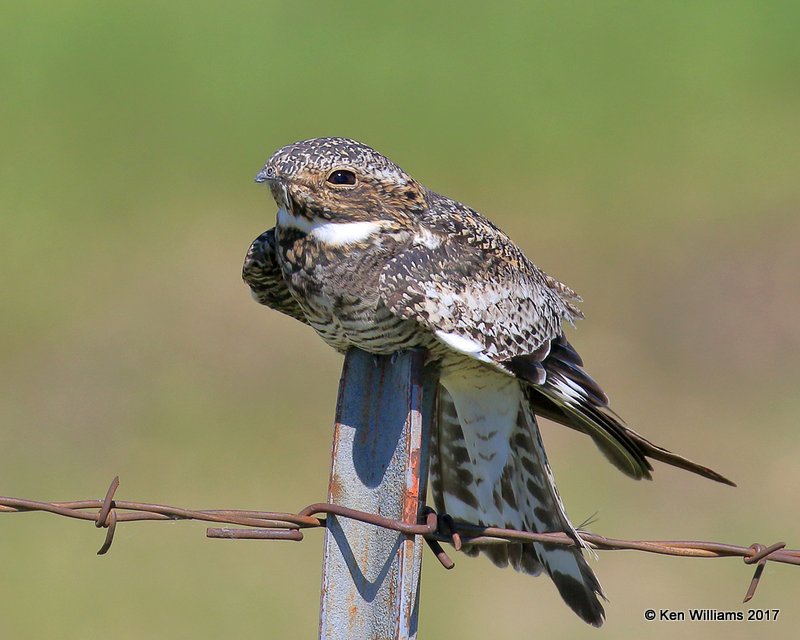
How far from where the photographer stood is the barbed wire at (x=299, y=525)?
11.3 feet

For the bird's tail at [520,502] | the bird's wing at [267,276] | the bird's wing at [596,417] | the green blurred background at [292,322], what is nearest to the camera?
the bird's wing at [596,417]

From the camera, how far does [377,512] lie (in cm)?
359

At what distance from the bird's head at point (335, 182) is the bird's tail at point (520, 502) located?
0.87m

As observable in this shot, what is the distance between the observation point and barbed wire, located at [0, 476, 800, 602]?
3.45m

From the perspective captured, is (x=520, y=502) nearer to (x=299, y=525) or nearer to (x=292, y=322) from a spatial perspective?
(x=299, y=525)

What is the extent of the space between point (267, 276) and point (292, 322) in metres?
5.70

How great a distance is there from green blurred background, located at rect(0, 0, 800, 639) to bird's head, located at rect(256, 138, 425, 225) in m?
3.40

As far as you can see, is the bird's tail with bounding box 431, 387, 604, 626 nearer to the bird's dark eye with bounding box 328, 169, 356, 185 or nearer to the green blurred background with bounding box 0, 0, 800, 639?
the bird's dark eye with bounding box 328, 169, 356, 185

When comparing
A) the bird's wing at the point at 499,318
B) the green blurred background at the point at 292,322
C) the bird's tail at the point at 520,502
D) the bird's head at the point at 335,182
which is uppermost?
the green blurred background at the point at 292,322

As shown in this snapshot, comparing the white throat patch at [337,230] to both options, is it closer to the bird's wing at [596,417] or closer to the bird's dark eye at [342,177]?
the bird's dark eye at [342,177]

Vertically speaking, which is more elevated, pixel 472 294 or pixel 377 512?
pixel 472 294

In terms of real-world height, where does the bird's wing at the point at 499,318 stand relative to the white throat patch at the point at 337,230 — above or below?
below

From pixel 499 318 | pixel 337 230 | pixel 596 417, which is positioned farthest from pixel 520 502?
pixel 337 230

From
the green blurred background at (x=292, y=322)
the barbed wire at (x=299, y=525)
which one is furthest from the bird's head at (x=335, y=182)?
the green blurred background at (x=292, y=322)
